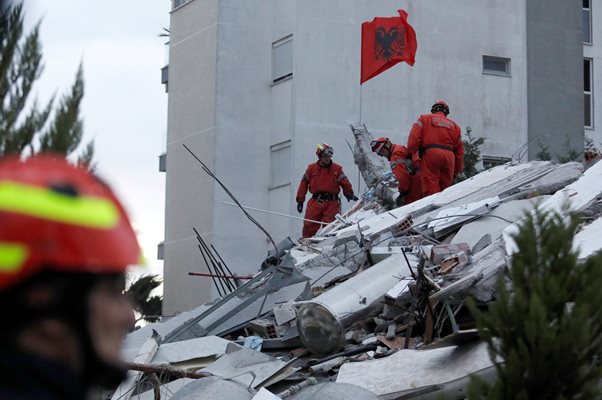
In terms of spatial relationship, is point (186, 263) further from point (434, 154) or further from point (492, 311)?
point (492, 311)

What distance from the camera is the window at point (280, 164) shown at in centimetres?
2639

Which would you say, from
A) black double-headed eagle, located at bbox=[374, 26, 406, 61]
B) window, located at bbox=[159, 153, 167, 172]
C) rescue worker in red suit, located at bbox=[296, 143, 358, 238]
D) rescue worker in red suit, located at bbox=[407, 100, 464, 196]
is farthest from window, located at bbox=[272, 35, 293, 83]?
rescue worker in red suit, located at bbox=[407, 100, 464, 196]

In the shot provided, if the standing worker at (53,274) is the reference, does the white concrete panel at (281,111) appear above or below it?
above

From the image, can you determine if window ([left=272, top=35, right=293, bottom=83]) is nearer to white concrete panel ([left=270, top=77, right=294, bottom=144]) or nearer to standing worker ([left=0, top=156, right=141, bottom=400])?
white concrete panel ([left=270, top=77, right=294, bottom=144])

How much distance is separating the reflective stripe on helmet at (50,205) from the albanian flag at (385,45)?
2009 cm

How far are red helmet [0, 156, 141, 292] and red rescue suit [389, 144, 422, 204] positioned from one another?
13.8 metres

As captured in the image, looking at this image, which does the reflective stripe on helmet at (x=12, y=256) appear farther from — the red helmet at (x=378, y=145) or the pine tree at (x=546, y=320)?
the red helmet at (x=378, y=145)

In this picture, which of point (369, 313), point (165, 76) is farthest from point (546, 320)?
point (165, 76)

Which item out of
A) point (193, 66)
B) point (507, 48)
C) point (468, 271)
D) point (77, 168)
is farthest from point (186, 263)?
point (77, 168)

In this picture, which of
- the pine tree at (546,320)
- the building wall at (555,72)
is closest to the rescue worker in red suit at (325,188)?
A: the building wall at (555,72)

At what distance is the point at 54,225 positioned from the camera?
1595mm

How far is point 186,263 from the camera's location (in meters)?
27.0

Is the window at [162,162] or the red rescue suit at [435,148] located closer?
the red rescue suit at [435,148]

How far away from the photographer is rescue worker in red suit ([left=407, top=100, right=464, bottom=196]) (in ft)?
49.8
